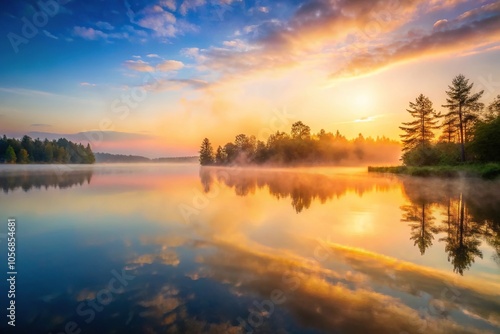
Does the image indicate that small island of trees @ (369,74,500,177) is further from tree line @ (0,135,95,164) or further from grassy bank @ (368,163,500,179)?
tree line @ (0,135,95,164)

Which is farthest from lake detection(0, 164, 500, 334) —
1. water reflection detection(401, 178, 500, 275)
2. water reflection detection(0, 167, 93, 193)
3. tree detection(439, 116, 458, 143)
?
tree detection(439, 116, 458, 143)

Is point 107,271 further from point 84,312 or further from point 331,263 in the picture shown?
point 331,263

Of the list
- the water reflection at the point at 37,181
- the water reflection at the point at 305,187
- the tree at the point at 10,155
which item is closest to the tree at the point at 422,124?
the water reflection at the point at 305,187

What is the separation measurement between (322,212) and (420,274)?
9.92m

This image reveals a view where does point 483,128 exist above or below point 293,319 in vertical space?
above

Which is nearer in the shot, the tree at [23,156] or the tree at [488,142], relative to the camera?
the tree at [488,142]

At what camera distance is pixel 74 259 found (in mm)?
9781

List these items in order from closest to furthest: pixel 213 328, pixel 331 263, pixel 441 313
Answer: pixel 213 328
pixel 441 313
pixel 331 263

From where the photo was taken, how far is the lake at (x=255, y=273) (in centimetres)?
607

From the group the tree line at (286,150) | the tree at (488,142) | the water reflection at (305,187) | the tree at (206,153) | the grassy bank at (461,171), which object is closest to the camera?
the water reflection at (305,187)

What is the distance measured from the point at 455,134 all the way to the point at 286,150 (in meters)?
62.5

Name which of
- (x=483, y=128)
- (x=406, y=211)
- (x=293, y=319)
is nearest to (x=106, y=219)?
(x=293, y=319)

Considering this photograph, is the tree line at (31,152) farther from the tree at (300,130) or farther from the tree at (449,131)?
the tree at (449,131)

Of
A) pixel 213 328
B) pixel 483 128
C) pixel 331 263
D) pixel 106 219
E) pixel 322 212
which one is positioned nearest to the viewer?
pixel 213 328
